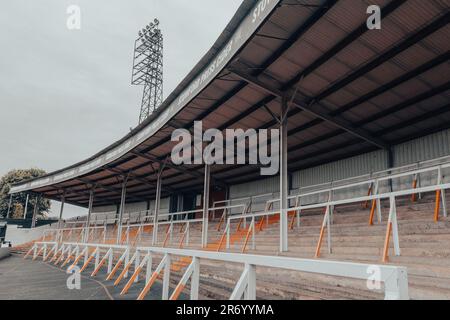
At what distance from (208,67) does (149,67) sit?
36418mm

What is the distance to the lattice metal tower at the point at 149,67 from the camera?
4344 centimetres

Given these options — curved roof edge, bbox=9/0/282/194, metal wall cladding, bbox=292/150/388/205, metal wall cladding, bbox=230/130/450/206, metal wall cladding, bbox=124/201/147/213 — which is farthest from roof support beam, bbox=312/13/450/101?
metal wall cladding, bbox=124/201/147/213

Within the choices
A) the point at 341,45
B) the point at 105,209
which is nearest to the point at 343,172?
the point at 341,45

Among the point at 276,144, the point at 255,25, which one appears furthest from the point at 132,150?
the point at 255,25

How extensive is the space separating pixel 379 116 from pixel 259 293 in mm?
9906

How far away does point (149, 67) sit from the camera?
144ft

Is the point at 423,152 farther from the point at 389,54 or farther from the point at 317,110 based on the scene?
the point at 389,54

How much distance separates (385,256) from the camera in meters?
5.45

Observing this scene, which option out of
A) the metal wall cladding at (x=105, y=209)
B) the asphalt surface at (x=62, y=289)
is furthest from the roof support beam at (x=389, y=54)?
the metal wall cladding at (x=105, y=209)

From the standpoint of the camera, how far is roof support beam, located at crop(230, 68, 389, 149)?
9.71 metres

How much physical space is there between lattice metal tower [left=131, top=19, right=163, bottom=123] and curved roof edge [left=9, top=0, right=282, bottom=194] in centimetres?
2523

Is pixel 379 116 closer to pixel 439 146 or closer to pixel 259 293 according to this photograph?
pixel 439 146

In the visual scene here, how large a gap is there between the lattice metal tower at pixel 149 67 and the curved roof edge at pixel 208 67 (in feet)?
82.8

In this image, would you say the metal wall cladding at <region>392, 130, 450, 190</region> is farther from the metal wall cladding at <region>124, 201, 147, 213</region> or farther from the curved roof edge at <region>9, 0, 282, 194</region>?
the metal wall cladding at <region>124, 201, 147, 213</region>
